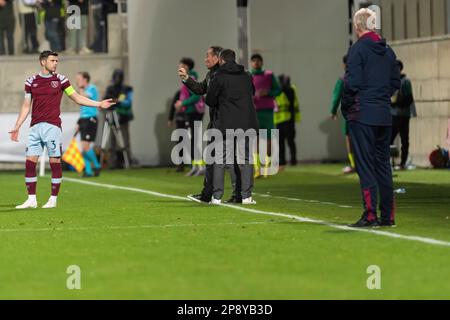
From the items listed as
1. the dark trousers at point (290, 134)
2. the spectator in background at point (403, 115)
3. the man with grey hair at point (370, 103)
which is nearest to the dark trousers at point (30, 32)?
the dark trousers at point (290, 134)

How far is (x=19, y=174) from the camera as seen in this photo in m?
31.5

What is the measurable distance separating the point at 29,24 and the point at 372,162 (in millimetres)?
22344

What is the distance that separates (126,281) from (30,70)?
25.8 metres

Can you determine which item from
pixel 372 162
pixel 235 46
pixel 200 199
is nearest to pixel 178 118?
pixel 235 46

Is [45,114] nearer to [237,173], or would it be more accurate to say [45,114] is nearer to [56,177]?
[56,177]

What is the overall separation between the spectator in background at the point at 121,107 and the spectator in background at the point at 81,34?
6.66 ft

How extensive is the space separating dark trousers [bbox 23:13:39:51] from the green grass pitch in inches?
579

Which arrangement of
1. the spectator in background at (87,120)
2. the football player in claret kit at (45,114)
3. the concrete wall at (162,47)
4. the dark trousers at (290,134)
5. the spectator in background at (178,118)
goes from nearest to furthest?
the football player in claret kit at (45,114) < the spectator in background at (87,120) < the spectator in background at (178,118) < the dark trousers at (290,134) < the concrete wall at (162,47)

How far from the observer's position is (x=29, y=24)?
117 ft

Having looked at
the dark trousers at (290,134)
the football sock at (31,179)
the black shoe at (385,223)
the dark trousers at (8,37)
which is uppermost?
the dark trousers at (8,37)

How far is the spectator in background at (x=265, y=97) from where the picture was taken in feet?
89.1

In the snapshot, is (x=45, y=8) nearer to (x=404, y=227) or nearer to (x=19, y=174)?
(x=19, y=174)

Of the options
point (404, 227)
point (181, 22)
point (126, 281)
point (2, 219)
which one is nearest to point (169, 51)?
point (181, 22)

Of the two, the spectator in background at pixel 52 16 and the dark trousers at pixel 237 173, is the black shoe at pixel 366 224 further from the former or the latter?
the spectator in background at pixel 52 16
